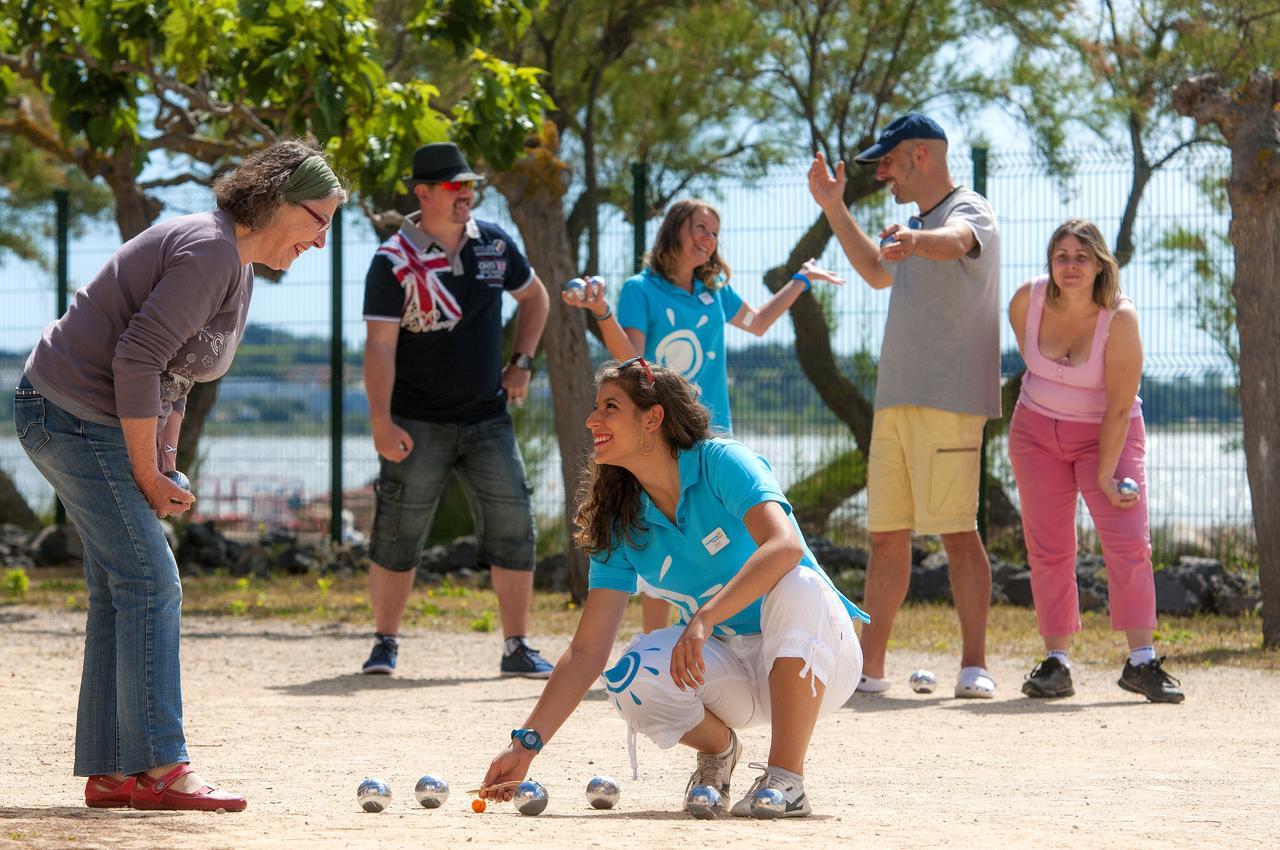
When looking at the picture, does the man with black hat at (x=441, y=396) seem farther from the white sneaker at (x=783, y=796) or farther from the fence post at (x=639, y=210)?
the fence post at (x=639, y=210)

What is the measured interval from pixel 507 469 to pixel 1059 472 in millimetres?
2253

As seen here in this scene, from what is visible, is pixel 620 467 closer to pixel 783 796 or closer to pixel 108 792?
pixel 783 796

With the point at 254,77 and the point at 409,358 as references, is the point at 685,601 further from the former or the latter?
the point at 254,77

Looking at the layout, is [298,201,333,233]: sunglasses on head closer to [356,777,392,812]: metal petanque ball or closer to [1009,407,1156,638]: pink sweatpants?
[356,777,392,812]: metal petanque ball

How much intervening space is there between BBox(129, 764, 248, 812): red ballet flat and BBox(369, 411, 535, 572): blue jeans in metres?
2.93

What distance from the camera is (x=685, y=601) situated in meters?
4.17

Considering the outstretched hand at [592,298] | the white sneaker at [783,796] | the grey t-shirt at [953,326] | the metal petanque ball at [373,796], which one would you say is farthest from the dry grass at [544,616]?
the metal petanque ball at [373,796]

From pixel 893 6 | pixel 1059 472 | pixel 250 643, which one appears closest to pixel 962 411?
pixel 1059 472

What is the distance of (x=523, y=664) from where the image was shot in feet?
22.5

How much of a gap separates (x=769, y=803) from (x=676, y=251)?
3.14 metres

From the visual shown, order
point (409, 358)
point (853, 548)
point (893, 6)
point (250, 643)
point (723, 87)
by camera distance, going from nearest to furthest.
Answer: point (409, 358)
point (250, 643)
point (853, 548)
point (893, 6)
point (723, 87)

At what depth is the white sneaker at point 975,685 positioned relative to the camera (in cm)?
625

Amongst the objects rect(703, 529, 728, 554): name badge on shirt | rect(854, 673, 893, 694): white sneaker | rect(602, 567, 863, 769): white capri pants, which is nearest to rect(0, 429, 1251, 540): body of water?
rect(854, 673, 893, 694): white sneaker

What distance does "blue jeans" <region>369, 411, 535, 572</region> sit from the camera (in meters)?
6.81
